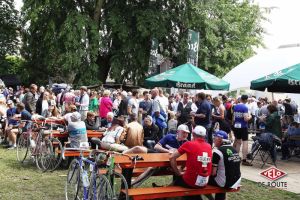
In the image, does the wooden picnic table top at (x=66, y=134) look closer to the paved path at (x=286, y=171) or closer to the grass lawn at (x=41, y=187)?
the grass lawn at (x=41, y=187)

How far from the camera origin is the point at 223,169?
21.4ft

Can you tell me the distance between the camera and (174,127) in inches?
513

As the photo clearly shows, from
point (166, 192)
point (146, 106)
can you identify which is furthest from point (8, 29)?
point (166, 192)

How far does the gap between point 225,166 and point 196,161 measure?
0.54m

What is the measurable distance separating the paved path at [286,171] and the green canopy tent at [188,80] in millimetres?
2498

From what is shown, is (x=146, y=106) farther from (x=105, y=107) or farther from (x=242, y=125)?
(x=242, y=125)

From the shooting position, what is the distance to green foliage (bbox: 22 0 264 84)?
24219mm

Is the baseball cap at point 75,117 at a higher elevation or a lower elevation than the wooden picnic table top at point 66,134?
higher

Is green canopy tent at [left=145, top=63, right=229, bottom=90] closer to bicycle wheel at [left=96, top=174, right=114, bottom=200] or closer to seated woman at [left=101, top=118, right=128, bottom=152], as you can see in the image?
seated woman at [left=101, top=118, right=128, bottom=152]

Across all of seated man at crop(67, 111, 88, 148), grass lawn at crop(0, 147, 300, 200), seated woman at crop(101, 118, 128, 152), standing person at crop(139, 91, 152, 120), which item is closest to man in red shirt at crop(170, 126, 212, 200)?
grass lawn at crop(0, 147, 300, 200)

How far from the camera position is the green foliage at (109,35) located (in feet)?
79.5

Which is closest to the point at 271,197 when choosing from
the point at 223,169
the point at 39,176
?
the point at 223,169

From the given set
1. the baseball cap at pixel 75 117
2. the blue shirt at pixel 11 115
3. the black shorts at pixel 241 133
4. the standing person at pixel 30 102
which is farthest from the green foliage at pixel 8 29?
the black shorts at pixel 241 133

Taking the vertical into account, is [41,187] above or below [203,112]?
below
